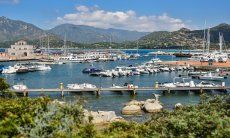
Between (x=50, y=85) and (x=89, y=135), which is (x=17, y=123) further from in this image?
(x=50, y=85)

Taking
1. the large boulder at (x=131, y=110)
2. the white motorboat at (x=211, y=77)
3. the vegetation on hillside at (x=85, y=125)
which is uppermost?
the vegetation on hillside at (x=85, y=125)

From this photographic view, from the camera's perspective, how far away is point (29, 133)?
21.6 metres

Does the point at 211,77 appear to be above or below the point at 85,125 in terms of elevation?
below

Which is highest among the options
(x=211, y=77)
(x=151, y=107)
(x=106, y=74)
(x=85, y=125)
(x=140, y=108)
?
(x=85, y=125)

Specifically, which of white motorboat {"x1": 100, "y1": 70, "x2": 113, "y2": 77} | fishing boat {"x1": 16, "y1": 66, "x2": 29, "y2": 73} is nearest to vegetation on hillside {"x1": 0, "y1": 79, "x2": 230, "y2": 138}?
white motorboat {"x1": 100, "y1": 70, "x2": 113, "y2": 77}

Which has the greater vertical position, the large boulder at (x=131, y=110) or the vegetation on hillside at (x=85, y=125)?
the vegetation on hillside at (x=85, y=125)

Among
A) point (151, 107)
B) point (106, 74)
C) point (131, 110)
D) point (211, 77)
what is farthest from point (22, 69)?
point (151, 107)

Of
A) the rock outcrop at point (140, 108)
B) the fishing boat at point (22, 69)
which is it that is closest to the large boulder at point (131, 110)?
the rock outcrop at point (140, 108)

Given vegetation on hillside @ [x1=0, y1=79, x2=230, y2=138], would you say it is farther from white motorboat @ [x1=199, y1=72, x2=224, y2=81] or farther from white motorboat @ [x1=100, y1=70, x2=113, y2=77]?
white motorboat @ [x1=100, y1=70, x2=113, y2=77]

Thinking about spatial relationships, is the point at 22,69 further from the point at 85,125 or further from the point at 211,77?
the point at 85,125

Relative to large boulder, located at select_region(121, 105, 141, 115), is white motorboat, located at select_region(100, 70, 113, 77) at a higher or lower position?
higher

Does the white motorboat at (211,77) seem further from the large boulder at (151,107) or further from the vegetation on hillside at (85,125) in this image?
the vegetation on hillside at (85,125)

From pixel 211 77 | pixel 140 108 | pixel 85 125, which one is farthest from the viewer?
pixel 211 77

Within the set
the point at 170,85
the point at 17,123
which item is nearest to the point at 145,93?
the point at 170,85
